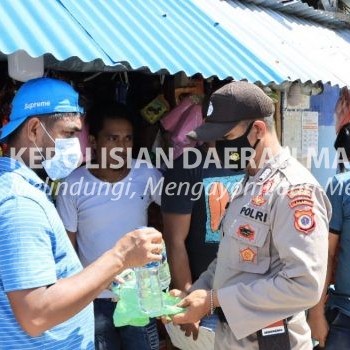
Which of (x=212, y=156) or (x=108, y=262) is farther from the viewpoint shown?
(x=212, y=156)

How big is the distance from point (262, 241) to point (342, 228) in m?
1.09

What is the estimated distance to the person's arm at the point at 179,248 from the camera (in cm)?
297

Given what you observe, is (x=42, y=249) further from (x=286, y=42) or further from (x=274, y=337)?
(x=286, y=42)

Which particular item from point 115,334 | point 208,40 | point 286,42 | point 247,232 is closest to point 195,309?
point 247,232

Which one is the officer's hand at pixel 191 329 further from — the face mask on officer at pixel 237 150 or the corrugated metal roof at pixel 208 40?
the corrugated metal roof at pixel 208 40

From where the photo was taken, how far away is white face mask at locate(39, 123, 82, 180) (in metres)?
2.04

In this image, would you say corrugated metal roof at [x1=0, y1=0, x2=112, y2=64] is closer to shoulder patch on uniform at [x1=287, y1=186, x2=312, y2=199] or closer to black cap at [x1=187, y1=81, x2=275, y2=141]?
black cap at [x1=187, y1=81, x2=275, y2=141]

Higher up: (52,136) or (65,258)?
(52,136)

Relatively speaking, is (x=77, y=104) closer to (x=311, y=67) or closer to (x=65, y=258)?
(x=65, y=258)

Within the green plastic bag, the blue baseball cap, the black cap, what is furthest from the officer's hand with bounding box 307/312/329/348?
the blue baseball cap

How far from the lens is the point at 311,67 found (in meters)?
4.00

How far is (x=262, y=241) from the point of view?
6.59 ft

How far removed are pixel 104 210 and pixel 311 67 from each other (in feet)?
6.95

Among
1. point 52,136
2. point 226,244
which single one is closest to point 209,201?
point 226,244
